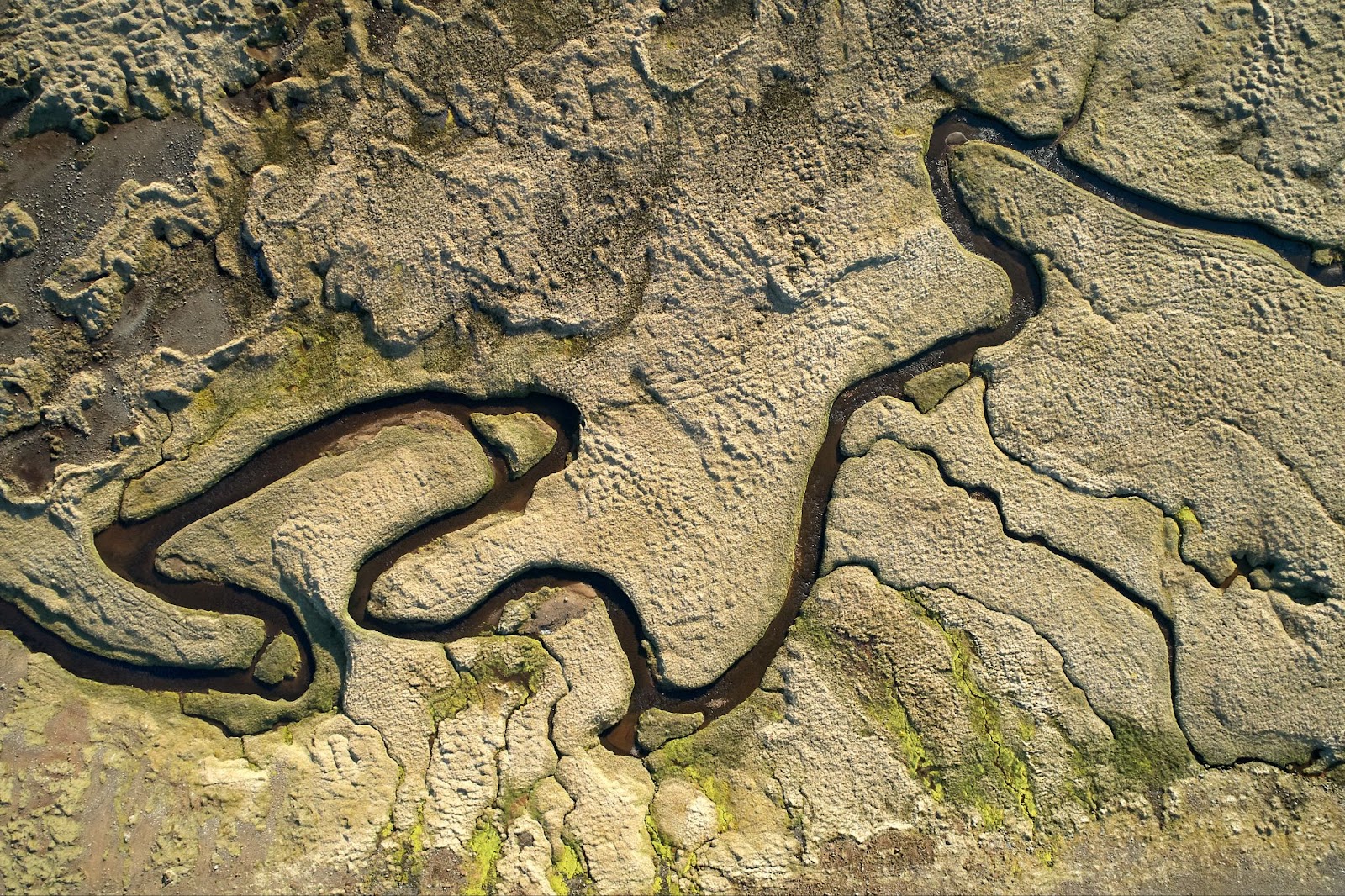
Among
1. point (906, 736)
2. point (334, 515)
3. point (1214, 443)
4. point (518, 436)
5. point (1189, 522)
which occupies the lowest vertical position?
point (906, 736)

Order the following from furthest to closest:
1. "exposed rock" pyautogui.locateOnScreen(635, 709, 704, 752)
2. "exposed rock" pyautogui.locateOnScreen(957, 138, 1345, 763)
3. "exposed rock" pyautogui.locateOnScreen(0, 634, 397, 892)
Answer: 1. "exposed rock" pyautogui.locateOnScreen(635, 709, 704, 752)
2. "exposed rock" pyautogui.locateOnScreen(957, 138, 1345, 763)
3. "exposed rock" pyautogui.locateOnScreen(0, 634, 397, 892)

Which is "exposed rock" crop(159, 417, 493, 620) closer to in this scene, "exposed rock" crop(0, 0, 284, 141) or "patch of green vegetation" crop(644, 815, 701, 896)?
"patch of green vegetation" crop(644, 815, 701, 896)

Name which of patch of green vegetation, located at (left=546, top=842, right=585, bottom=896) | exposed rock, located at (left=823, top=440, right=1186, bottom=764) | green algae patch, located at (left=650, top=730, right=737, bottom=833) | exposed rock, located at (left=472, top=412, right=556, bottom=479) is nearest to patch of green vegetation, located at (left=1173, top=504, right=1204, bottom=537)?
exposed rock, located at (left=823, top=440, right=1186, bottom=764)

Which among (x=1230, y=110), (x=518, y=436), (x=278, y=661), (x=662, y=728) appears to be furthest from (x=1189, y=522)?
(x=278, y=661)

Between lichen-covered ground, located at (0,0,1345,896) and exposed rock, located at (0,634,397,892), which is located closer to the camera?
exposed rock, located at (0,634,397,892)

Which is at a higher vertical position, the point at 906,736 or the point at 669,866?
the point at 906,736

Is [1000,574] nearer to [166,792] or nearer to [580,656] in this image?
[580,656]
